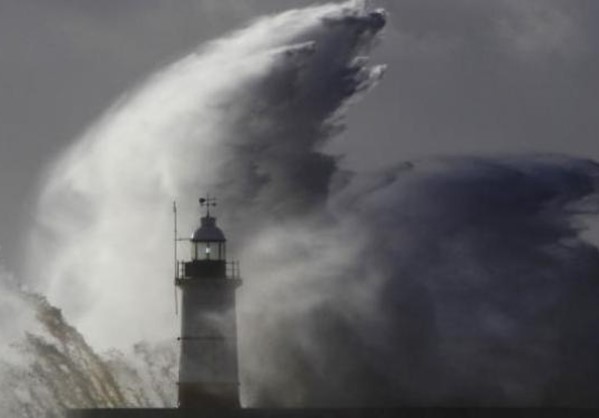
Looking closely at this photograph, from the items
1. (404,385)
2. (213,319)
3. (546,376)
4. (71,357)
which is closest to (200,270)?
(213,319)

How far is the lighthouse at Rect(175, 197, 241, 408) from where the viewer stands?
67.2m

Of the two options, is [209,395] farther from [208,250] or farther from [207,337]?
[208,250]

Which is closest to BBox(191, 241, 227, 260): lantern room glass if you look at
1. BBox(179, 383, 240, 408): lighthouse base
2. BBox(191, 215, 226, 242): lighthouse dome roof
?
BBox(191, 215, 226, 242): lighthouse dome roof

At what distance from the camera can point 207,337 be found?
67438mm

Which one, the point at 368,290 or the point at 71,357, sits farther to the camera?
the point at 368,290

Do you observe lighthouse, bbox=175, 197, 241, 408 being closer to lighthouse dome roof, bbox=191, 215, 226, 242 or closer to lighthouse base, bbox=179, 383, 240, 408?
lighthouse base, bbox=179, 383, 240, 408

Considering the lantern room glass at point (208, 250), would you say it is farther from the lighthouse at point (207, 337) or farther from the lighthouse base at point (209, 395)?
the lighthouse base at point (209, 395)

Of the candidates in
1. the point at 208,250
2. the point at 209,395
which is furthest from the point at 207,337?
the point at 208,250

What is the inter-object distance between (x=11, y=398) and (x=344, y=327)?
45.1 feet

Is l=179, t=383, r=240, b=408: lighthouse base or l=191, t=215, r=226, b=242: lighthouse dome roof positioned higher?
l=191, t=215, r=226, b=242: lighthouse dome roof

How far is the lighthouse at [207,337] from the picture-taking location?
67250 millimetres

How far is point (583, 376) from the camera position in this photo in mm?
80875

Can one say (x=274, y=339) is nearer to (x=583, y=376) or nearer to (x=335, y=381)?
(x=335, y=381)

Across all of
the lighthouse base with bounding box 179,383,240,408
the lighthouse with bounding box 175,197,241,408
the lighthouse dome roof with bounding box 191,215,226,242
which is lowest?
the lighthouse base with bounding box 179,383,240,408
